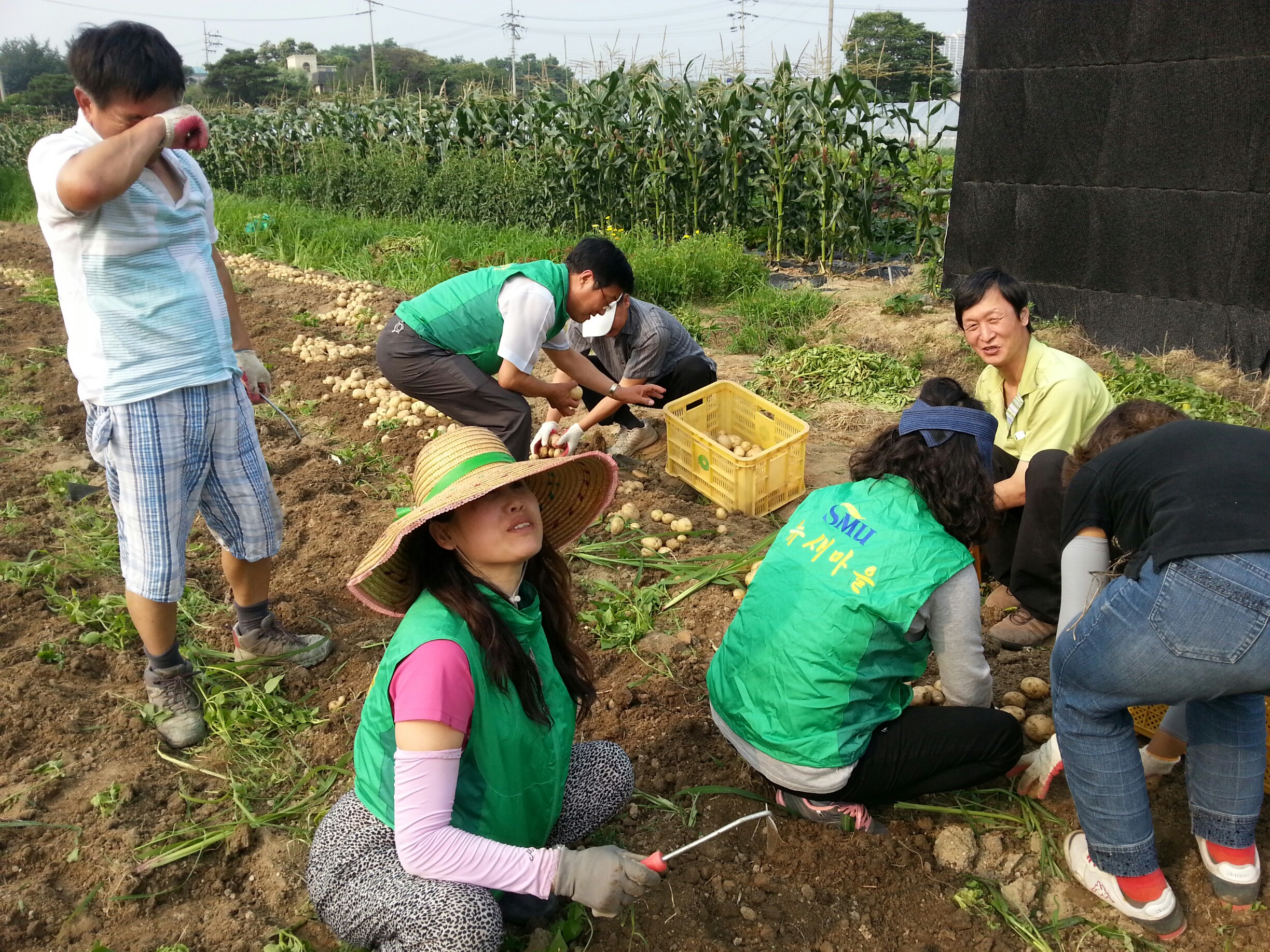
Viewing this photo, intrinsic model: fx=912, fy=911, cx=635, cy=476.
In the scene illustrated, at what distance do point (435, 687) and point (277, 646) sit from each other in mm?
1659

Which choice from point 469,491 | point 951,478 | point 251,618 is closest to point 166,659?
point 251,618

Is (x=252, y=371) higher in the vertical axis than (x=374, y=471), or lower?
higher

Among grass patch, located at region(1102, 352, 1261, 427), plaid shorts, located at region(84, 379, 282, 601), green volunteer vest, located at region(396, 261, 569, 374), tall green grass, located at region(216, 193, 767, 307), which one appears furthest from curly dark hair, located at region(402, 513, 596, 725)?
tall green grass, located at region(216, 193, 767, 307)

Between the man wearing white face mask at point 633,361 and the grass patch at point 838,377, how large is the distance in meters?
0.82

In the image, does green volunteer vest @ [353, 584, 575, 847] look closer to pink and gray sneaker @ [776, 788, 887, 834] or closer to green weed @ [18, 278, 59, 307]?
pink and gray sneaker @ [776, 788, 887, 834]

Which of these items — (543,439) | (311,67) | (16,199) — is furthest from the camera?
(311,67)

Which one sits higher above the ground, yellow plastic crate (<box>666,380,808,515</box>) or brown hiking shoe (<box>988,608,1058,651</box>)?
yellow plastic crate (<box>666,380,808,515</box>)

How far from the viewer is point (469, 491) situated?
1.67m

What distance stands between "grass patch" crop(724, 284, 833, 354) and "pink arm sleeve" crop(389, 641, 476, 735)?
15.1 ft

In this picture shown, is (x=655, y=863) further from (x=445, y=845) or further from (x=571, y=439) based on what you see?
(x=571, y=439)

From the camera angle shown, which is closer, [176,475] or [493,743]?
[493,743]

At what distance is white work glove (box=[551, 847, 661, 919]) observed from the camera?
5.31 ft

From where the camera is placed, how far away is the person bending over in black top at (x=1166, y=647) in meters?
1.71

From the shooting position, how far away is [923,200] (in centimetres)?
741
